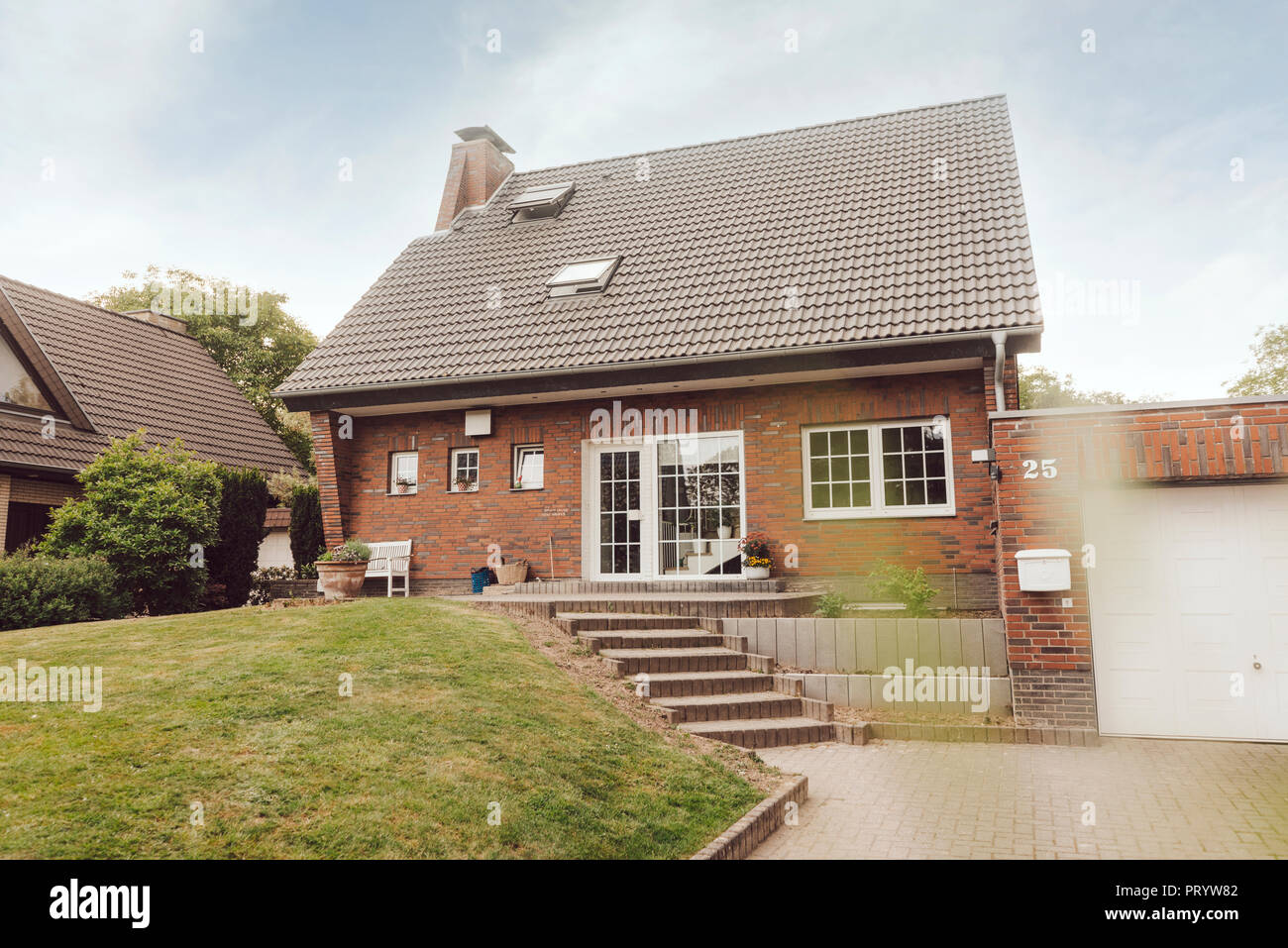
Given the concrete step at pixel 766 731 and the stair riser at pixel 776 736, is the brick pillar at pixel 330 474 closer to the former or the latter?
the concrete step at pixel 766 731

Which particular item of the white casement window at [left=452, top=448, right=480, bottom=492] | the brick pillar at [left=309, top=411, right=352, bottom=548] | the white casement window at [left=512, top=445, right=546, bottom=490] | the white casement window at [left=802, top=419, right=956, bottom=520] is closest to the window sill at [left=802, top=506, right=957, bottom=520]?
the white casement window at [left=802, top=419, right=956, bottom=520]

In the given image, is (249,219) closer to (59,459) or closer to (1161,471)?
(59,459)

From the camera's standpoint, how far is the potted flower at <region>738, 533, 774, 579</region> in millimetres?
11047

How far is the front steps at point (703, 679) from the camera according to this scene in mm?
7566

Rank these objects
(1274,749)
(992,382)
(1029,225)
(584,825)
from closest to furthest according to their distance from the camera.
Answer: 1. (584,825)
2. (1274,749)
3. (992,382)
4. (1029,225)

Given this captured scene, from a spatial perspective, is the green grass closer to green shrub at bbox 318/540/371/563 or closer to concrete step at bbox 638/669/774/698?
concrete step at bbox 638/669/774/698

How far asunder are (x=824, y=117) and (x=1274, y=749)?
42.5 feet

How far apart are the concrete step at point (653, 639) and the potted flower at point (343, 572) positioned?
15.2ft

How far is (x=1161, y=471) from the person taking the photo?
24.5ft

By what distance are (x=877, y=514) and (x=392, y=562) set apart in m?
7.27

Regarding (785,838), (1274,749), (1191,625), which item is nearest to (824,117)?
(1191,625)

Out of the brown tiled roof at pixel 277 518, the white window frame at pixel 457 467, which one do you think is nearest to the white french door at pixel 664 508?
the white window frame at pixel 457 467

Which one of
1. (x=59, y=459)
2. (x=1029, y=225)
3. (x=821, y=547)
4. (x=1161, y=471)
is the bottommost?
(x=821, y=547)

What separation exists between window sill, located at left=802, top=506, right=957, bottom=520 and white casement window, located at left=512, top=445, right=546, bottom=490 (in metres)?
4.07
